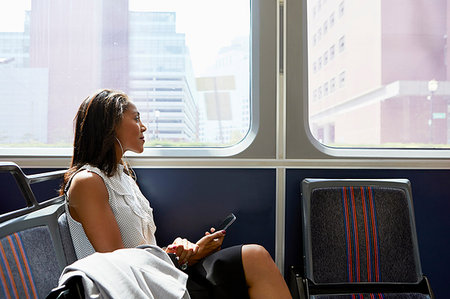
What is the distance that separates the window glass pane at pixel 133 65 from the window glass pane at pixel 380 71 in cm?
47

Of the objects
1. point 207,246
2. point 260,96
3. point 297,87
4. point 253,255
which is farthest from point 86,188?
point 297,87

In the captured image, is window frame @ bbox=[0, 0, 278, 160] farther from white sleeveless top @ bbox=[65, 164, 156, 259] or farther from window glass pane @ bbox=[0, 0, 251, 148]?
white sleeveless top @ bbox=[65, 164, 156, 259]

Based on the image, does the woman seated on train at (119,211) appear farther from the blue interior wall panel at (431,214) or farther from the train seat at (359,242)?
the blue interior wall panel at (431,214)

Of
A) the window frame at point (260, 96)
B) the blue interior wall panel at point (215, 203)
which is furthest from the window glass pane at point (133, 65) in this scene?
the blue interior wall panel at point (215, 203)

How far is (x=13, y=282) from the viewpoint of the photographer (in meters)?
1.17

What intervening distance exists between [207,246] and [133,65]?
1.06m

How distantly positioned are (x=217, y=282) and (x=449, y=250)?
4.46 ft

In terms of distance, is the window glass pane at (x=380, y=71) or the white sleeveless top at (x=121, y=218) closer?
the white sleeveless top at (x=121, y=218)

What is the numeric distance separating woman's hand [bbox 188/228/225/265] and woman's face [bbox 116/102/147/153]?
0.51m

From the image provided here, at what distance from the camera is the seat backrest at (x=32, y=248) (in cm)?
118

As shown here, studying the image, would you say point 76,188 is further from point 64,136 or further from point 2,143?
point 2,143

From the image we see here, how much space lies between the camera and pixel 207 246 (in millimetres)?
1930

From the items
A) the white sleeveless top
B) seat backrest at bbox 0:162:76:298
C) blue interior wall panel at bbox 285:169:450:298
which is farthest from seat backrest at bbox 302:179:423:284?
seat backrest at bbox 0:162:76:298

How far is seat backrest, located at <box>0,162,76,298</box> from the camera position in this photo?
118 cm
